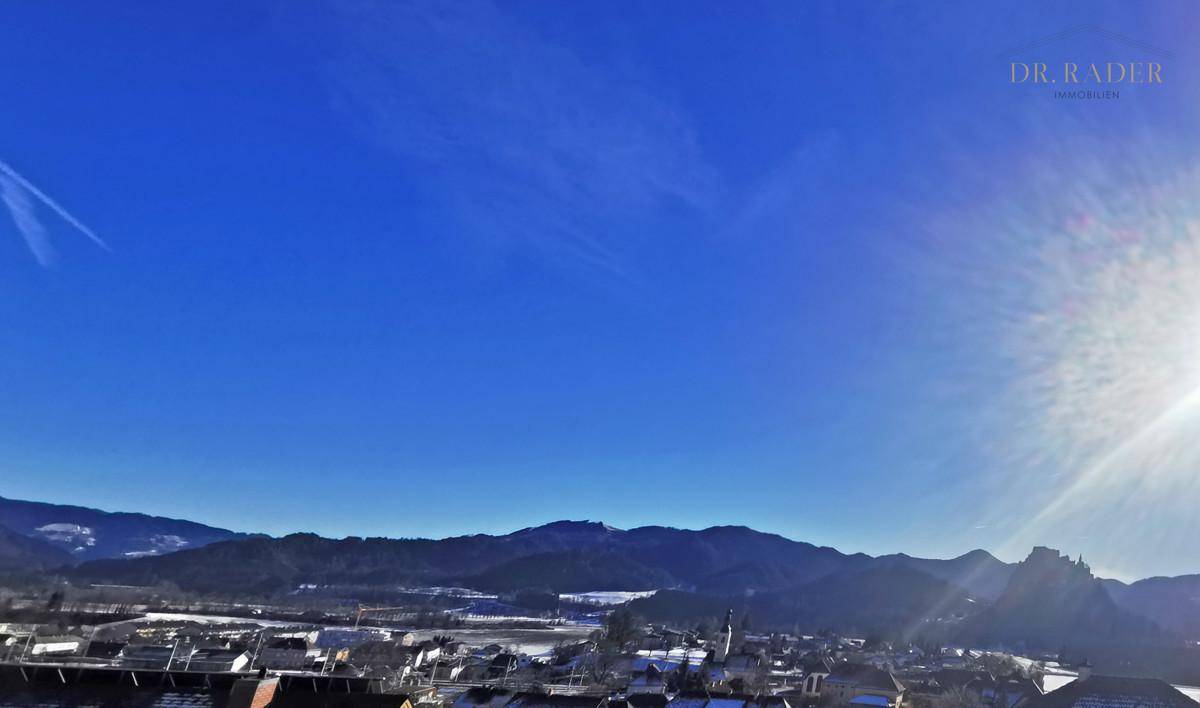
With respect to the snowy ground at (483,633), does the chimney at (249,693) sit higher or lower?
higher

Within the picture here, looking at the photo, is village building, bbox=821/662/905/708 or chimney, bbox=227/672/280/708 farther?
village building, bbox=821/662/905/708

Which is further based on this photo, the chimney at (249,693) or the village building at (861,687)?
the village building at (861,687)

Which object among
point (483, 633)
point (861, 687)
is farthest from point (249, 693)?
point (483, 633)

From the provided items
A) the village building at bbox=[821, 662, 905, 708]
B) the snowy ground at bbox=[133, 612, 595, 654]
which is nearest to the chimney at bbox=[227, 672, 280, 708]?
the village building at bbox=[821, 662, 905, 708]

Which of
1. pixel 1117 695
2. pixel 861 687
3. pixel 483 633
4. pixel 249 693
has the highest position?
pixel 249 693

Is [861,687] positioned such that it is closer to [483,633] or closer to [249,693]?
[249,693]

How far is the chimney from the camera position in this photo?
18.1 metres

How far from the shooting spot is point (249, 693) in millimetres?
18172

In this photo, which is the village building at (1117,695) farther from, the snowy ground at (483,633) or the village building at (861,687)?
the snowy ground at (483,633)

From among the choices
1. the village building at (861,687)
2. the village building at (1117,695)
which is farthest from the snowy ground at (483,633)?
the village building at (1117,695)

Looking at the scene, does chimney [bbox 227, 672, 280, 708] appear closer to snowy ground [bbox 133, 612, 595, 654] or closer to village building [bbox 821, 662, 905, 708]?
village building [bbox 821, 662, 905, 708]

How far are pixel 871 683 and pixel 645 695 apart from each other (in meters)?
43.3

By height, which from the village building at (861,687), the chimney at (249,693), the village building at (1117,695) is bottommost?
the village building at (861,687)

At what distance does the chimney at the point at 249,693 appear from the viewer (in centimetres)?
1808
